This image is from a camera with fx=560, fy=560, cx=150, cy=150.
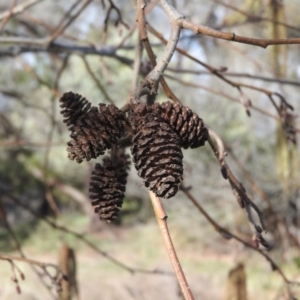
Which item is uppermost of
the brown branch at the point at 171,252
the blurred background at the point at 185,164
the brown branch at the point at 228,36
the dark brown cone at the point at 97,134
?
the blurred background at the point at 185,164

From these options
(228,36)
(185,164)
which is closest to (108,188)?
(228,36)

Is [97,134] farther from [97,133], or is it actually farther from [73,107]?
[73,107]

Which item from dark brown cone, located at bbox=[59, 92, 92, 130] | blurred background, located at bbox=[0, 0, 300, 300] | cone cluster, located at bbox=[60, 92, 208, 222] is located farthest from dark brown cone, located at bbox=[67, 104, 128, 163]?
blurred background, located at bbox=[0, 0, 300, 300]

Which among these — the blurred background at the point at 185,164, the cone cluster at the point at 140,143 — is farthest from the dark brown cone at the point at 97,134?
the blurred background at the point at 185,164

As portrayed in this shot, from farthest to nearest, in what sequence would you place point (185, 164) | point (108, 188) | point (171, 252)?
point (185, 164) < point (108, 188) < point (171, 252)

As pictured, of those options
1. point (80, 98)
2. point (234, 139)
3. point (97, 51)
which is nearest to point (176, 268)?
point (80, 98)

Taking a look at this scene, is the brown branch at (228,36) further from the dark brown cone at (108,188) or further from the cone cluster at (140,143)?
the dark brown cone at (108,188)

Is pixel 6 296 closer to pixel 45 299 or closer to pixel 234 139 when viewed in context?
pixel 45 299
